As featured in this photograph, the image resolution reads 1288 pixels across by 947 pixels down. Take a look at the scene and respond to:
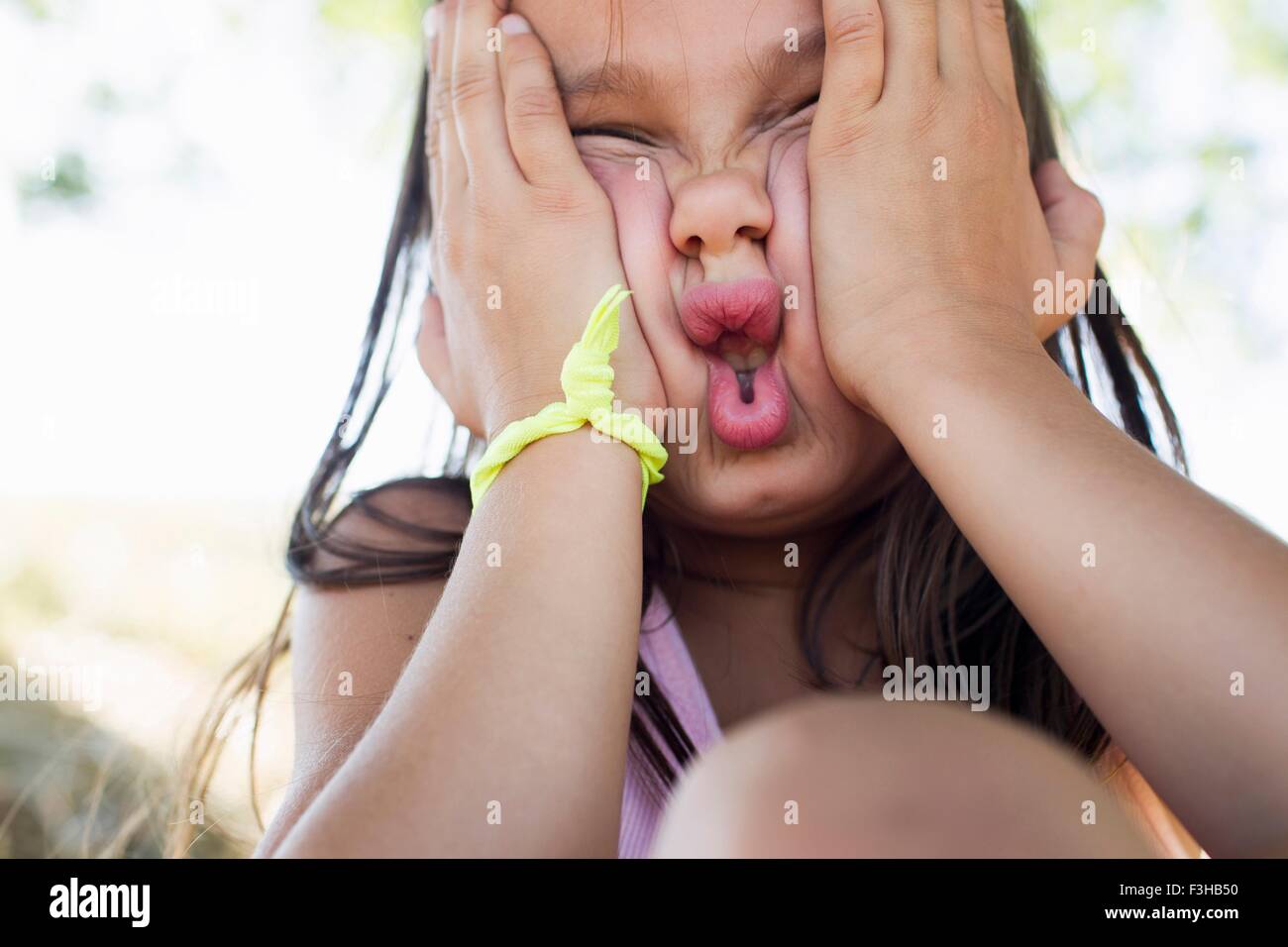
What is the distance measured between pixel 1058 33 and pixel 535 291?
3.31m

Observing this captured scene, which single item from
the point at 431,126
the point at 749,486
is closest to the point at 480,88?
→ the point at 431,126

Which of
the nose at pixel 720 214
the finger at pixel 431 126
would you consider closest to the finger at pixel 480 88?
the finger at pixel 431 126

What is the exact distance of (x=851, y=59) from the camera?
4.68 feet

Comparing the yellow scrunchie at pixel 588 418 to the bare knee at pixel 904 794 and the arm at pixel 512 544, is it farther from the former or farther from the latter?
the bare knee at pixel 904 794

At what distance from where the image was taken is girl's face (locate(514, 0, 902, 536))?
1.41 m

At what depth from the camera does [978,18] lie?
1585 millimetres

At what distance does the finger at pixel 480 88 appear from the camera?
5.24 feet

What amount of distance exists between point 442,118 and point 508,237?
12.4 inches

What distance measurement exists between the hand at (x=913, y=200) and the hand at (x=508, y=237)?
0.26 meters

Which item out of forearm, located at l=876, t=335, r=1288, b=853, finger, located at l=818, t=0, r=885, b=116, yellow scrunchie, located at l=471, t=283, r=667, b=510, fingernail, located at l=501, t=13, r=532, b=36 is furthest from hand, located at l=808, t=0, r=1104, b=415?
fingernail, located at l=501, t=13, r=532, b=36

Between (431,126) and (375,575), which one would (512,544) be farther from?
(431,126)

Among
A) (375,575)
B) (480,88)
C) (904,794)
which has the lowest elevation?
(904,794)
